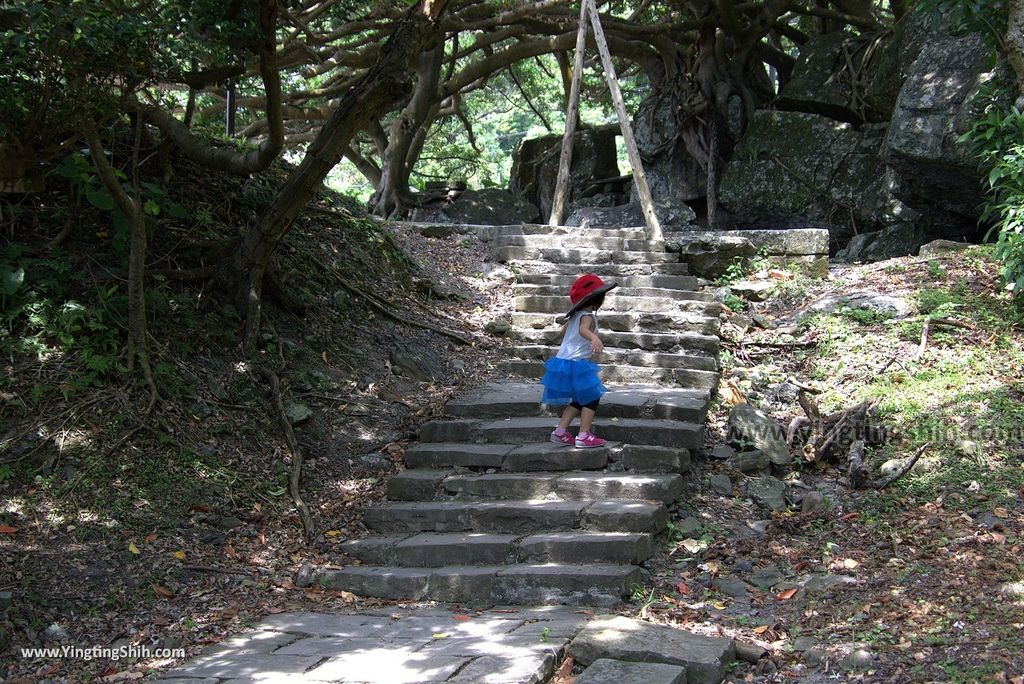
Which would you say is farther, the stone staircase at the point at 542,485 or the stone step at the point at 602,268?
the stone step at the point at 602,268

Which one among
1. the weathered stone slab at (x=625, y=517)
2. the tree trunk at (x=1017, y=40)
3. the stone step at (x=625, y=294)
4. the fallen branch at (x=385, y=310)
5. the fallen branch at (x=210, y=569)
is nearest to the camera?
the fallen branch at (x=210, y=569)

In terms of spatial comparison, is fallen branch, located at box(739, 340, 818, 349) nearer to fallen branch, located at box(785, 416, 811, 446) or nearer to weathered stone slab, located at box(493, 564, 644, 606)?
fallen branch, located at box(785, 416, 811, 446)

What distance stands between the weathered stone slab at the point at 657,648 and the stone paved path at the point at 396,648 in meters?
0.14

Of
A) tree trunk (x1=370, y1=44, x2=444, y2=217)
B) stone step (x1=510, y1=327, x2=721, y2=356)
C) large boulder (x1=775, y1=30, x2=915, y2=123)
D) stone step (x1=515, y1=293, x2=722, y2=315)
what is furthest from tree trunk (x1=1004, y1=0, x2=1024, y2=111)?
tree trunk (x1=370, y1=44, x2=444, y2=217)

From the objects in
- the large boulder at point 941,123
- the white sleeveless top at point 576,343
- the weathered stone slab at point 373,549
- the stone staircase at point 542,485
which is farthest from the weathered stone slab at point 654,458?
the large boulder at point 941,123

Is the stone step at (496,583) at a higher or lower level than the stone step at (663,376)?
lower

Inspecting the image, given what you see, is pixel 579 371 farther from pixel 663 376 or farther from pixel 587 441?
pixel 663 376

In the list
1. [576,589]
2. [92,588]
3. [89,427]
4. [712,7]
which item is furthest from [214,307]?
[712,7]

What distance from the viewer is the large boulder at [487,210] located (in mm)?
14750

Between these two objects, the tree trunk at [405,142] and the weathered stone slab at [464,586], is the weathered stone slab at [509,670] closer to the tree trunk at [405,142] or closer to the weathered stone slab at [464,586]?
the weathered stone slab at [464,586]

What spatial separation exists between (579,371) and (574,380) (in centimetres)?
7

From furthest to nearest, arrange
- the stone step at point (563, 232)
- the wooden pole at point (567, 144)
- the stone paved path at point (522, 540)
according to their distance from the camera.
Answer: the wooden pole at point (567, 144)
the stone step at point (563, 232)
the stone paved path at point (522, 540)

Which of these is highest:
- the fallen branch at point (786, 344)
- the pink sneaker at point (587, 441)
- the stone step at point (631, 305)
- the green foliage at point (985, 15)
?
the green foliage at point (985, 15)

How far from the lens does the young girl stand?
18.4ft
